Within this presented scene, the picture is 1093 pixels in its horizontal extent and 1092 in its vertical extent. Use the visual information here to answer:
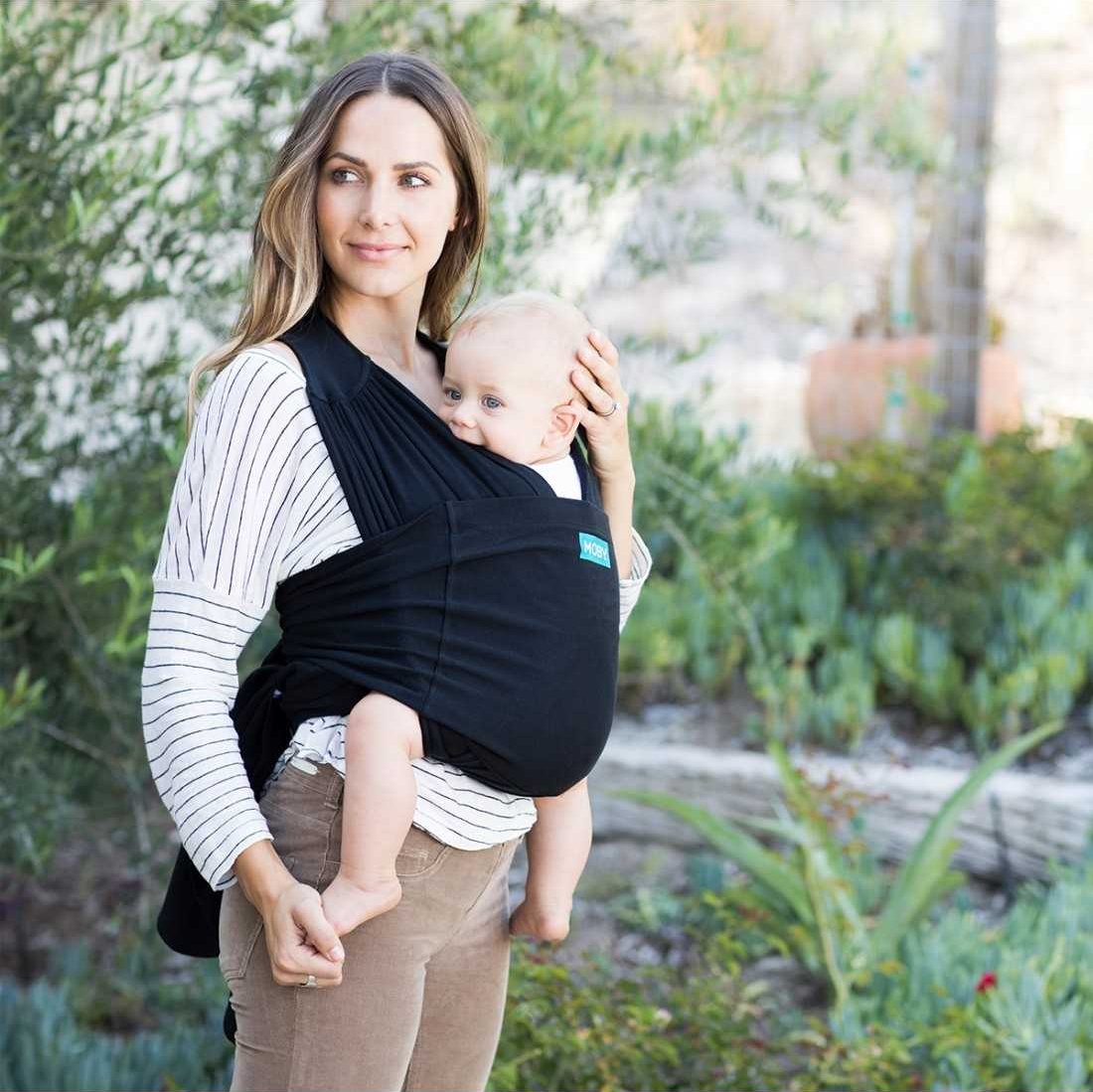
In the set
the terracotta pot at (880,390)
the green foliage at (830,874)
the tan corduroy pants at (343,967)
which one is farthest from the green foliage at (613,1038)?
the terracotta pot at (880,390)

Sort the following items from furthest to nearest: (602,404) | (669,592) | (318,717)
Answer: (669,592) → (602,404) → (318,717)

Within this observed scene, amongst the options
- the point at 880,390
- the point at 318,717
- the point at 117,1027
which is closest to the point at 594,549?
the point at 318,717

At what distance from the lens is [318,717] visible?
168 centimetres

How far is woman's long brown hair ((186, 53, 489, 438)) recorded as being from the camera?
1737 mm

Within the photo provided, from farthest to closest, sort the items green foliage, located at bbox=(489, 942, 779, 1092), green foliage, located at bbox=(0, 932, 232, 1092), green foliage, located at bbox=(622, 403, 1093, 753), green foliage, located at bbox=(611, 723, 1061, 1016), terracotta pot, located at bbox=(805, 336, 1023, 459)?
terracotta pot, located at bbox=(805, 336, 1023, 459), green foliage, located at bbox=(622, 403, 1093, 753), green foliage, located at bbox=(611, 723, 1061, 1016), green foliage, located at bbox=(0, 932, 232, 1092), green foliage, located at bbox=(489, 942, 779, 1092)

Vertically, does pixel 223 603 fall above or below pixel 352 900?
above

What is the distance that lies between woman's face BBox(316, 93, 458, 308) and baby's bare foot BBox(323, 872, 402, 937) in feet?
2.30

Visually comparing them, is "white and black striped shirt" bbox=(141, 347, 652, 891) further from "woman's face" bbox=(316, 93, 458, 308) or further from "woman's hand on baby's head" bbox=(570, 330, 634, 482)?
"woman's hand on baby's head" bbox=(570, 330, 634, 482)

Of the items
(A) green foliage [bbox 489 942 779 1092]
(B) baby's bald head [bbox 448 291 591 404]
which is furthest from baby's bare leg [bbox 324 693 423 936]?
(A) green foliage [bbox 489 942 779 1092]

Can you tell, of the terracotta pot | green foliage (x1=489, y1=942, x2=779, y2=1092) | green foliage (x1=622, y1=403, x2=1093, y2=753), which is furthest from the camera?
the terracotta pot

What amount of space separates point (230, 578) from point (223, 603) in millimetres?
28

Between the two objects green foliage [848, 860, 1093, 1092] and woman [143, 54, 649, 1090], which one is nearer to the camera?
woman [143, 54, 649, 1090]

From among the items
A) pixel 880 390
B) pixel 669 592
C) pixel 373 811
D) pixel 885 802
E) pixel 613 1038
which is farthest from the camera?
pixel 880 390

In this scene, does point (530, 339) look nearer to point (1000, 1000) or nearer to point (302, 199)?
point (302, 199)
